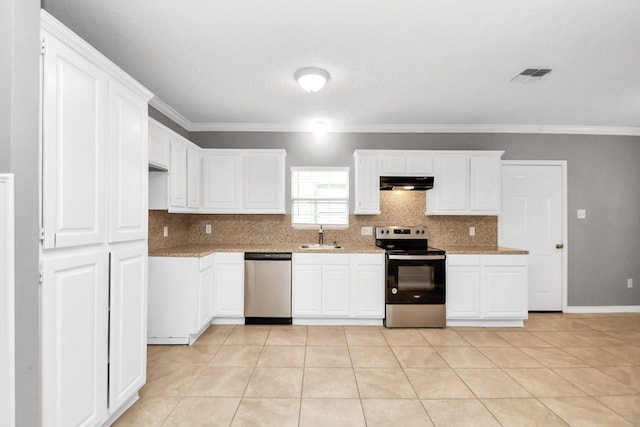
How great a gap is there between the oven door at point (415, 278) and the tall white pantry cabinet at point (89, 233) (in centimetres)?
254

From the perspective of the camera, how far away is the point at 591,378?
252 centimetres

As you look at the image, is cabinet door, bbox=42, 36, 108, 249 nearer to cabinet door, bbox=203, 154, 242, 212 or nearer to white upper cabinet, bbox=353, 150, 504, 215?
cabinet door, bbox=203, 154, 242, 212

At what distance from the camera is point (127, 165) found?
193 cm

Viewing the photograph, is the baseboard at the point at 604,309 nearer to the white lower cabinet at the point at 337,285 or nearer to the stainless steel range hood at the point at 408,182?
the stainless steel range hood at the point at 408,182

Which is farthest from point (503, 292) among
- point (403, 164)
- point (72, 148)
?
point (72, 148)

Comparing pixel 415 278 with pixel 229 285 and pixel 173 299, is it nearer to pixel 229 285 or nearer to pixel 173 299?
pixel 229 285

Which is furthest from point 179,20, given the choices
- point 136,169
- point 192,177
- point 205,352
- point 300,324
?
point 300,324

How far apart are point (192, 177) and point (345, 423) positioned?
9.65 ft

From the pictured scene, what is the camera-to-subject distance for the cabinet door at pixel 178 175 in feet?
10.3

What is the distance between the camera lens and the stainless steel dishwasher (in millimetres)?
3658

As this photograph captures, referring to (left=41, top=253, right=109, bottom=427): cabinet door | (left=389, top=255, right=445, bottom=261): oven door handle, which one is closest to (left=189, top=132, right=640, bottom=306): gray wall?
(left=389, top=255, right=445, bottom=261): oven door handle

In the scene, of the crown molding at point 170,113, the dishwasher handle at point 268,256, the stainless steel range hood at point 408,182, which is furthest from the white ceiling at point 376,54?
the dishwasher handle at point 268,256

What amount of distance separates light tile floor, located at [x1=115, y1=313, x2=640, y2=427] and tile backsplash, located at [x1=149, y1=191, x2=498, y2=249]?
1.19 m

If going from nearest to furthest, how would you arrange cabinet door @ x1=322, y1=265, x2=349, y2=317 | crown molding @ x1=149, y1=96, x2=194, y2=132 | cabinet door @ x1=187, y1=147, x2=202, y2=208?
crown molding @ x1=149, y1=96, x2=194, y2=132 < cabinet door @ x1=187, y1=147, x2=202, y2=208 < cabinet door @ x1=322, y1=265, x2=349, y2=317
